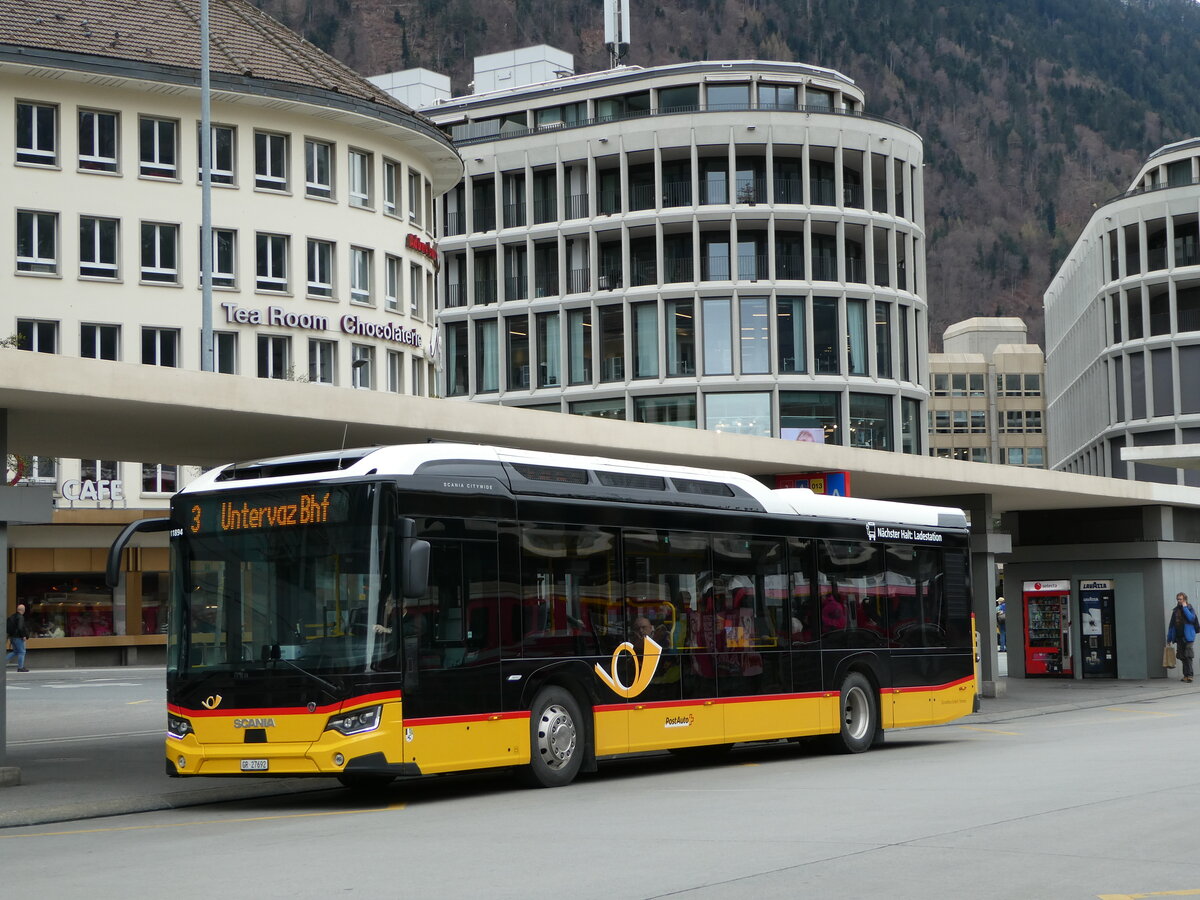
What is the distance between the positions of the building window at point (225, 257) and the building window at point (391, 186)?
6.13 meters

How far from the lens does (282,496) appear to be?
1423cm

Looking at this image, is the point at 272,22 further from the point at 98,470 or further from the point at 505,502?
the point at 505,502

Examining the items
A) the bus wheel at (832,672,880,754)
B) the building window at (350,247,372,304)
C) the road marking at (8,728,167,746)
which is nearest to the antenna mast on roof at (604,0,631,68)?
the building window at (350,247,372,304)

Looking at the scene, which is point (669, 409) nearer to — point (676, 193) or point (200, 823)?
point (676, 193)

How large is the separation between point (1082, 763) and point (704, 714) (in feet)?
12.1

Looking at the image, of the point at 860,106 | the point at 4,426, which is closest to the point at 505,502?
the point at 4,426

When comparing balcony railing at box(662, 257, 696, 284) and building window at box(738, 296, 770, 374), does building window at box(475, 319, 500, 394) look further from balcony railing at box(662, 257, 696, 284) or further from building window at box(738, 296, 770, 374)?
building window at box(738, 296, 770, 374)

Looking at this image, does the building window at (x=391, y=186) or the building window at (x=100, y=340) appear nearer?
the building window at (x=100, y=340)

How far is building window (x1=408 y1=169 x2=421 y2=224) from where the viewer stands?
185 feet

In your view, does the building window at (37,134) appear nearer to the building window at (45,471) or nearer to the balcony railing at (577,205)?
the building window at (45,471)

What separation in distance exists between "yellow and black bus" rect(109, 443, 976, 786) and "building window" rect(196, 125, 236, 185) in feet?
114

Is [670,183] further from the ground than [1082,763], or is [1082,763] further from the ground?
[670,183]

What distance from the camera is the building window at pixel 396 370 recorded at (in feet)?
179

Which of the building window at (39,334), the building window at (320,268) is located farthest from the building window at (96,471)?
the building window at (320,268)
